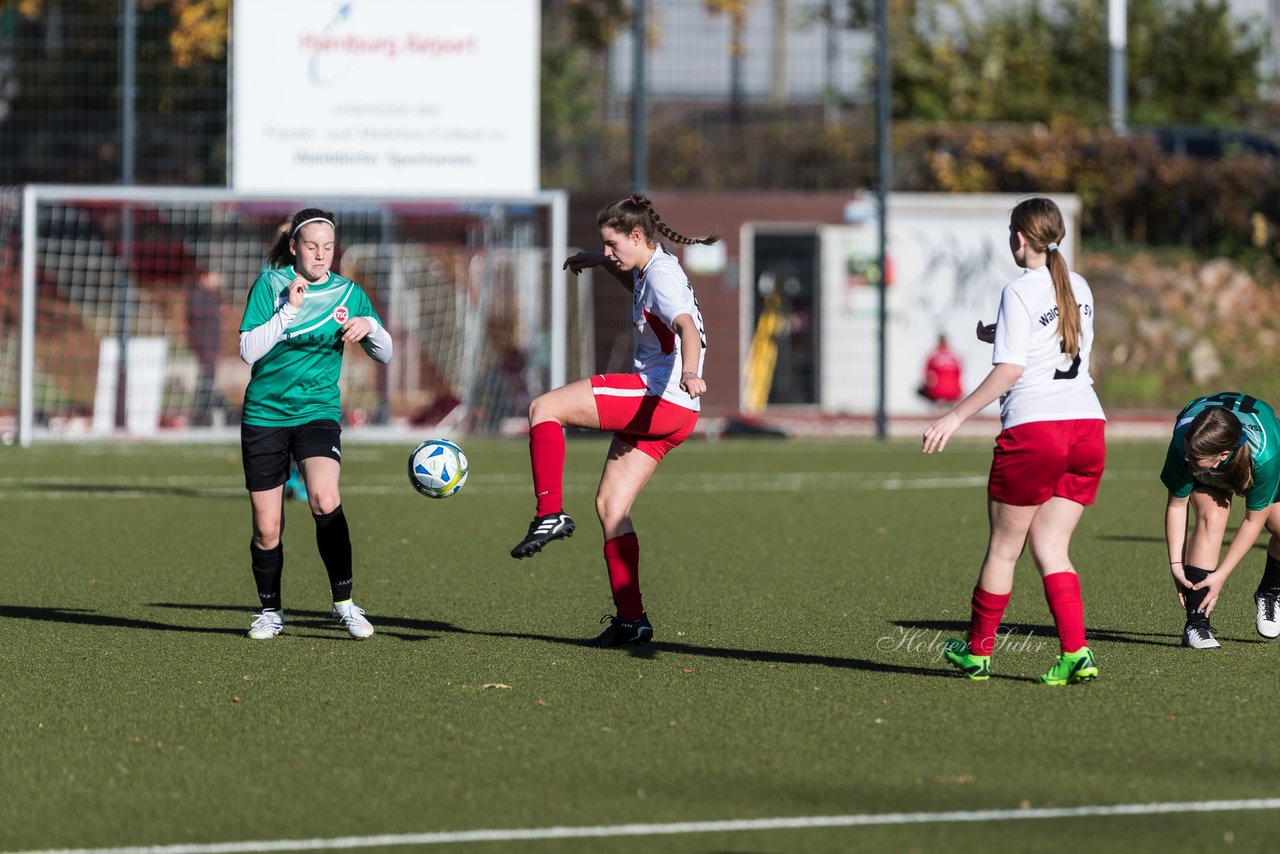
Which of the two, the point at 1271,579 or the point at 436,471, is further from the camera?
the point at 436,471

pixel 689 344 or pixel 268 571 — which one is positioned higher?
pixel 689 344

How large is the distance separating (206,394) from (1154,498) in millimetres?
11508

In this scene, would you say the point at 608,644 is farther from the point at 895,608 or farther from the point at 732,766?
the point at 732,766

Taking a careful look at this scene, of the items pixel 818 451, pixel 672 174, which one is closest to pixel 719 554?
pixel 818 451

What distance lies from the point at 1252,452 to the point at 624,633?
2.49 metres

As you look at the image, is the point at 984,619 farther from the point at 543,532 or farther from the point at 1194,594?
the point at 543,532

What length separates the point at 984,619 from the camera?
22.3 ft

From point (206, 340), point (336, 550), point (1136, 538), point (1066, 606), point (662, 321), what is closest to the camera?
point (1066, 606)

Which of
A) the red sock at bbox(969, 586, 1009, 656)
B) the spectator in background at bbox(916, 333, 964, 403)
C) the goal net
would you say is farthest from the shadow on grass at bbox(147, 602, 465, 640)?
the spectator in background at bbox(916, 333, 964, 403)

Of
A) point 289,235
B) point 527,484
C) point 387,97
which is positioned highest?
point 387,97

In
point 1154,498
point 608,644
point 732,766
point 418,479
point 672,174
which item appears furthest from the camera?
point 672,174

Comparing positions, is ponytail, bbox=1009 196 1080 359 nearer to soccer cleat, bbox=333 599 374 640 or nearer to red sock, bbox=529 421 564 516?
red sock, bbox=529 421 564 516

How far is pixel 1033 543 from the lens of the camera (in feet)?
22.1

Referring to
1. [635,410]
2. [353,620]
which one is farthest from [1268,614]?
[353,620]
